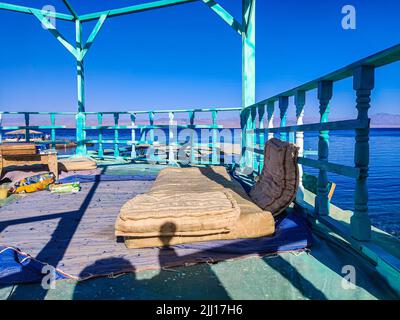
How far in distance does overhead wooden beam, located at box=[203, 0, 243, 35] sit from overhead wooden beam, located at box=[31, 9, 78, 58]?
13.0 feet

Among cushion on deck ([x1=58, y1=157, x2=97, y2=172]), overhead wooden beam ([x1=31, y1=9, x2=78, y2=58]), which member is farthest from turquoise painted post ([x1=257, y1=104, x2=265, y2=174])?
overhead wooden beam ([x1=31, y1=9, x2=78, y2=58])

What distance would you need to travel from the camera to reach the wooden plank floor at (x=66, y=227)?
6.86ft

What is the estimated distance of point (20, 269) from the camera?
71.8 inches

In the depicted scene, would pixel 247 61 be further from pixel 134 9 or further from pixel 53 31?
pixel 53 31

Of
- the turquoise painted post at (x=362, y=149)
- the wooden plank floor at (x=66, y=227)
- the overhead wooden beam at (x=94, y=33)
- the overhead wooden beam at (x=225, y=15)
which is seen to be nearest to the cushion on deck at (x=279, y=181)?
the turquoise painted post at (x=362, y=149)

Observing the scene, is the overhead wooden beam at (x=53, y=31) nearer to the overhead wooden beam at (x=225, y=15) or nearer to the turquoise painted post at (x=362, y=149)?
the overhead wooden beam at (x=225, y=15)

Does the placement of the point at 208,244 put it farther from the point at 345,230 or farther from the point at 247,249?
the point at 345,230

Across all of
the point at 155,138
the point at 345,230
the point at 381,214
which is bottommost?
the point at 381,214

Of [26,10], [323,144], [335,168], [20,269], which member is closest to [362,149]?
[335,168]

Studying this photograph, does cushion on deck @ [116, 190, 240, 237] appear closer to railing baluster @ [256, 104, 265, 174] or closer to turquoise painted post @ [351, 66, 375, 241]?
turquoise painted post @ [351, 66, 375, 241]

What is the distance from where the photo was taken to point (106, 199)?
381cm
